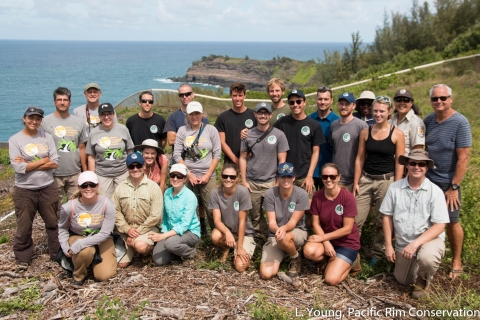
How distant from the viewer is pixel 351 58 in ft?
155

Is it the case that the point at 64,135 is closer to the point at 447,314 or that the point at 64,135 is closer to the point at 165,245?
the point at 165,245

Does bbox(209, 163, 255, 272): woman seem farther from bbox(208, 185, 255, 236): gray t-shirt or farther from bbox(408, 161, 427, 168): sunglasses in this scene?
bbox(408, 161, 427, 168): sunglasses

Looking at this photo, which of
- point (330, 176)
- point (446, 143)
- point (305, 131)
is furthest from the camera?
point (305, 131)

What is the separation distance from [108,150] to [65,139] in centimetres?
67

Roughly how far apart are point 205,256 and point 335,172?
2330 millimetres

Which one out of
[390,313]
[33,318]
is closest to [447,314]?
[390,313]

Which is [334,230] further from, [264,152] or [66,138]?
[66,138]

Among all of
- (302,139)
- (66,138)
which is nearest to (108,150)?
(66,138)

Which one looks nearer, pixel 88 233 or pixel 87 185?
pixel 87 185

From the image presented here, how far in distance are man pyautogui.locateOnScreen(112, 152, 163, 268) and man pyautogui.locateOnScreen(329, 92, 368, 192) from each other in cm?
262

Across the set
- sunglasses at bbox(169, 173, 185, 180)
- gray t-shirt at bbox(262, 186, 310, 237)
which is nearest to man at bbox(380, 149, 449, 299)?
gray t-shirt at bbox(262, 186, 310, 237)

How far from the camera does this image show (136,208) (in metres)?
5.88

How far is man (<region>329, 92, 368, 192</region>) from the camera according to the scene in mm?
5804

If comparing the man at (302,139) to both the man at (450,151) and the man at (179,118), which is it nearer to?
the man at (450,151)
